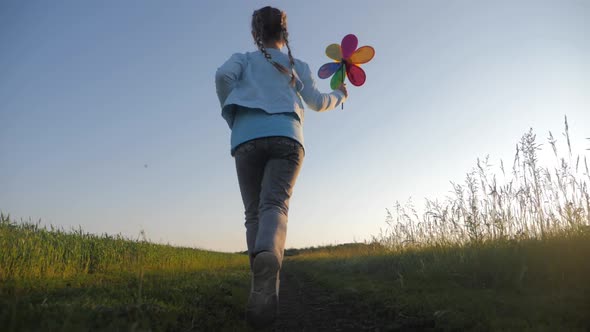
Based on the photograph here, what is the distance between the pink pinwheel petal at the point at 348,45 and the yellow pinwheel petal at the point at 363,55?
71mm

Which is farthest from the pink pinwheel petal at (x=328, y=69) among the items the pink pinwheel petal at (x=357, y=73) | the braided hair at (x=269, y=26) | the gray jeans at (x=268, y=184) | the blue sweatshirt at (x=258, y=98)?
the gray jeans at (x=268, y=184)

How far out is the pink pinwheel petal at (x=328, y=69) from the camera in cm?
479

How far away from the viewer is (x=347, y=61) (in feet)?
16.0

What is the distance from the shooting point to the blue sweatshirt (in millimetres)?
2773

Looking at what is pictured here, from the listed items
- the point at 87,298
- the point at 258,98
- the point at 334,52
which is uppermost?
the point at 334,52

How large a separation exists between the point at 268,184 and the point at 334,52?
109 inches

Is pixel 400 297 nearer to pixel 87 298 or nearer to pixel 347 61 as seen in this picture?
pixel 87 298

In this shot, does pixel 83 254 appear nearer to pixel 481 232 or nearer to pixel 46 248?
pixel 46 248

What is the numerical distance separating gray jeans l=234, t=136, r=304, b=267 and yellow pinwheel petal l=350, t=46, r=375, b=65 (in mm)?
2445

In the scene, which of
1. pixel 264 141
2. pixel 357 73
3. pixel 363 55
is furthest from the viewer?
pixel 357 73

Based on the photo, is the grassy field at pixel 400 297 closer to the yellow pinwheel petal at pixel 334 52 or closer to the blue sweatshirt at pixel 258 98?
the blue sweatshirt at pixel 258 98

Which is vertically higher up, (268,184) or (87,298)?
(268,184)

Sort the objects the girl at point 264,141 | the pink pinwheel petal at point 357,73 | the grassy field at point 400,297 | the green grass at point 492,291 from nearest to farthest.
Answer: the grassy field at point 400,297
the green grass at point 492,291
the girl at point 264,141
the pink pinwheel petal at point 357,73

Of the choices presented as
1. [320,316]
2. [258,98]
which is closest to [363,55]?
[258,98]
